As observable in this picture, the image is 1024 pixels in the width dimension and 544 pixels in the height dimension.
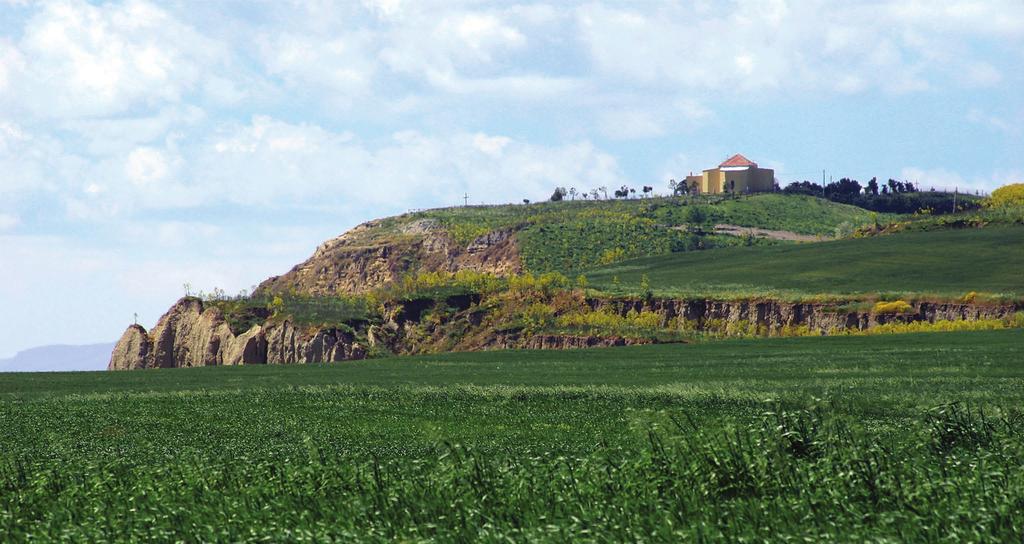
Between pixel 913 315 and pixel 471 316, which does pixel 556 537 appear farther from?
pixel 471 316

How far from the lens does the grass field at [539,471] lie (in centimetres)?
1777

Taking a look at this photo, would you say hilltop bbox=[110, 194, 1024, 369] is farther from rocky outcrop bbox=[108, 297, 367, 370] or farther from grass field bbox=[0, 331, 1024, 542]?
grass field bbox=[0, 331, 1024, 542]

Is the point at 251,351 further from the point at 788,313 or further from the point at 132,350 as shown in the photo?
the point at 788,313

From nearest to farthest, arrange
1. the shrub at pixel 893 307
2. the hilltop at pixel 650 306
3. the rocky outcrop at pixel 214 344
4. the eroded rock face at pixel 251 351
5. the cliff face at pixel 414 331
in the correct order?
the shrub at pixel 893 307 → the cliff face at pixel 414 331 → the hilltop at pixel 650 306 → the rocky outcrop at pixel 214 344 → the eroded rock face at pixel 251 351

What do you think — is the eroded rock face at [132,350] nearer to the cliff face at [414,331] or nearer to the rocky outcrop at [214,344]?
the rocky outcrop at [214,344]

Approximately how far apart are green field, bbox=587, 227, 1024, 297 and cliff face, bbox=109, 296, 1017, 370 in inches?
185

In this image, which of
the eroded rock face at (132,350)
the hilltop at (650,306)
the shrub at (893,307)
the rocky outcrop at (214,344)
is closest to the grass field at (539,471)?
the shrub at (893,307)

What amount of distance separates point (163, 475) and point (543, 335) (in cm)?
9270

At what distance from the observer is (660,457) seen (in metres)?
21.0

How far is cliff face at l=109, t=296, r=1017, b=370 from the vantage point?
342 feet

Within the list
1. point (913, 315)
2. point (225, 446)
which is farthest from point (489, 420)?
point (913, 315)

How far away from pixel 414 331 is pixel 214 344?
78.6 feet

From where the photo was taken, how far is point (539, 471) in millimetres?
21438

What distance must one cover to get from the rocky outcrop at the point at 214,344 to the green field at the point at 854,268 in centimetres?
3301
